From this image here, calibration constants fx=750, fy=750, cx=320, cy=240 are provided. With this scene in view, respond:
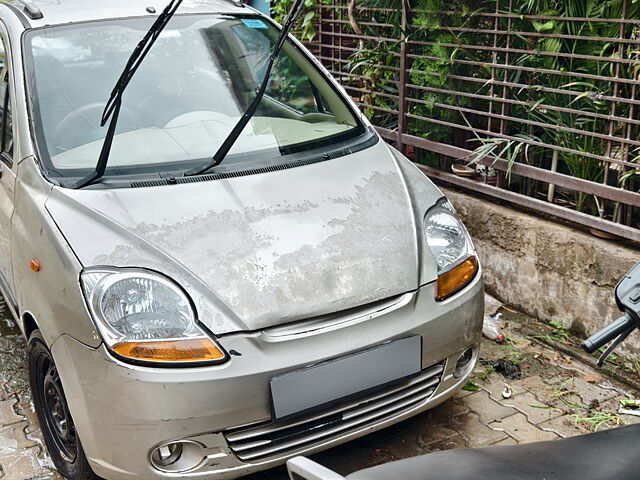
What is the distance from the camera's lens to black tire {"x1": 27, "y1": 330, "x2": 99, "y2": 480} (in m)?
2.94

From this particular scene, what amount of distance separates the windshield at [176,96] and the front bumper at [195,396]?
38.2 inches

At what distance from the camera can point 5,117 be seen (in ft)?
11.8

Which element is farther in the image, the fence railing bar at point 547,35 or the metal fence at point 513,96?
the metal fence at point 513,96

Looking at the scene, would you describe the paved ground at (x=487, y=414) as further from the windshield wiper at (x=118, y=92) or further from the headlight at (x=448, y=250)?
the windshield wiper at (x=118, y=92)

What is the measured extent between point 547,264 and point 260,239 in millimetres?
2059

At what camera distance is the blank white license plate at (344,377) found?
2.58m

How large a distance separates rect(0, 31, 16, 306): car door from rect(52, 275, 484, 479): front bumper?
32.9 inches

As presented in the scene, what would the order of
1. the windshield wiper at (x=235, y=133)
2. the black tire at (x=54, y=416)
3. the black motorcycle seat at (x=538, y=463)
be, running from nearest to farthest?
the black motorcycle seat at (x=538, y=463), the black tire at (x=54, y=416), the windshield wiper at (x=235, y=133)

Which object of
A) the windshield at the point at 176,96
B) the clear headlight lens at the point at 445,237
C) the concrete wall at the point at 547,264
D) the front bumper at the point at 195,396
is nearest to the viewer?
the front bumper at the point at 195,396

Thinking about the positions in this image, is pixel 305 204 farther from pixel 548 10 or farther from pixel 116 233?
pixel 548 10

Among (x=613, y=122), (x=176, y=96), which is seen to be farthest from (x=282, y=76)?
(x=613, y=122)

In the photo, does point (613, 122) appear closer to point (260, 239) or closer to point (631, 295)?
point (260, 239)

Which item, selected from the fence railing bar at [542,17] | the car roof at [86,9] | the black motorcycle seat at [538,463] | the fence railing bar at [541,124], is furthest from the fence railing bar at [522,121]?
the black motorcycle seat at [538,463]

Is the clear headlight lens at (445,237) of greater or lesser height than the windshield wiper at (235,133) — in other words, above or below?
below
